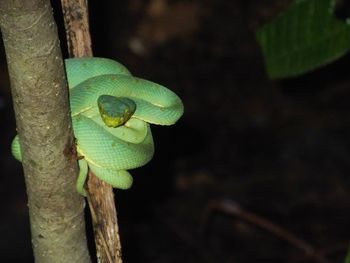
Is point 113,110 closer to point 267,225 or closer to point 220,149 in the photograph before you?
point 267,225

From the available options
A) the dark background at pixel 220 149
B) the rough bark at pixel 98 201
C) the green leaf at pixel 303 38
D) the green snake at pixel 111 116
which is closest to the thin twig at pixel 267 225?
the dark background at pixel 220 149

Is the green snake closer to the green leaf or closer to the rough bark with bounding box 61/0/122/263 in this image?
the rough bark with bounding box 61/0/122/263

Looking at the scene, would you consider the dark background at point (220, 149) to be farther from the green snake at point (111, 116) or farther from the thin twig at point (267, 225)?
the green snake at point (111, 116)

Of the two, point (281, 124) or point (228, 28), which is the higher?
point (228, 28)

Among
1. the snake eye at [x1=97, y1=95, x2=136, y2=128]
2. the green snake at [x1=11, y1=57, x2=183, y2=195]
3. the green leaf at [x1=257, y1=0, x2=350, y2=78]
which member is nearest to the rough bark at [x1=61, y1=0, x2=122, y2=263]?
the green snake at [x1=11, y1=57, x2=183, y2=195]

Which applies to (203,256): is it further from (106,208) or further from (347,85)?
(106,208)

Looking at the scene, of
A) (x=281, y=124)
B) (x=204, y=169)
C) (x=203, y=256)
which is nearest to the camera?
(x=203, y=256)

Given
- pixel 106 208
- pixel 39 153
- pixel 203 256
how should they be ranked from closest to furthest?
pixel 39 153 → pixel 106 208 → pixel 203 256

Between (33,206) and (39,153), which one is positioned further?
(33,206)

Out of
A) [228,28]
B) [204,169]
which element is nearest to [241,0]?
[228,28]
